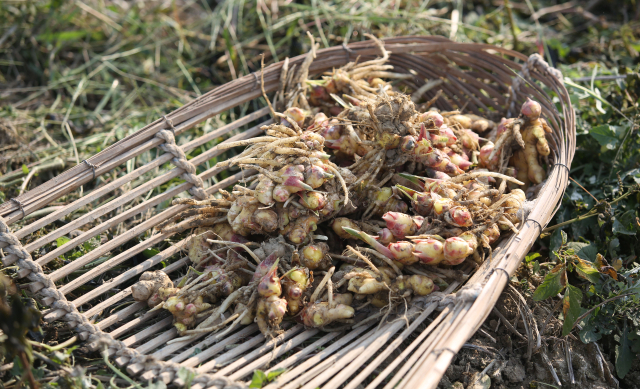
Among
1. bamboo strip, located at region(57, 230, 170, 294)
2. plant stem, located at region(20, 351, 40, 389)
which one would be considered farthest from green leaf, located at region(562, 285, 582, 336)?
plant stem, located at region(20, 351, 40, 389)

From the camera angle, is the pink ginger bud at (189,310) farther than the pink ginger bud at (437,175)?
No

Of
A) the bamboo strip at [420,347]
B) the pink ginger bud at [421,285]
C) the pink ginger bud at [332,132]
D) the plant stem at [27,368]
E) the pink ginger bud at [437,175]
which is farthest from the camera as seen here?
the pink ginger bud at [332,132]

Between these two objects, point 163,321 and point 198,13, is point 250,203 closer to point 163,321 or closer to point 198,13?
point 163,321

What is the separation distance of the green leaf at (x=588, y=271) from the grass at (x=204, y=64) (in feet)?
0.65

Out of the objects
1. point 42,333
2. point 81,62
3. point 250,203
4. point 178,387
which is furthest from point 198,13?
point 178,387

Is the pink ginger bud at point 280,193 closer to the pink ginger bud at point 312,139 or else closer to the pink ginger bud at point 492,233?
the pink ginger bud at point 312,139

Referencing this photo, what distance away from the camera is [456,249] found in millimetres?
1396

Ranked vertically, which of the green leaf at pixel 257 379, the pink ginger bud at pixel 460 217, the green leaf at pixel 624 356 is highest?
the pink ginger bud at pixel 460 217

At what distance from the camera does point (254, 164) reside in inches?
65.4

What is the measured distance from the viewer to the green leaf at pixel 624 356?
1513 millimetres

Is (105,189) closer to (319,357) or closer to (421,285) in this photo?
(319,357)

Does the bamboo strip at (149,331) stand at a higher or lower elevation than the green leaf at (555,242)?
higher

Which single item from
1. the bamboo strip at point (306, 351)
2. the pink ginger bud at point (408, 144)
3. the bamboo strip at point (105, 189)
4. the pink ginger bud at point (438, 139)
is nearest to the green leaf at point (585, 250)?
the pink ginger bud at point (438, 139)

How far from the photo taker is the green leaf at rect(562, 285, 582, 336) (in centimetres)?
150
